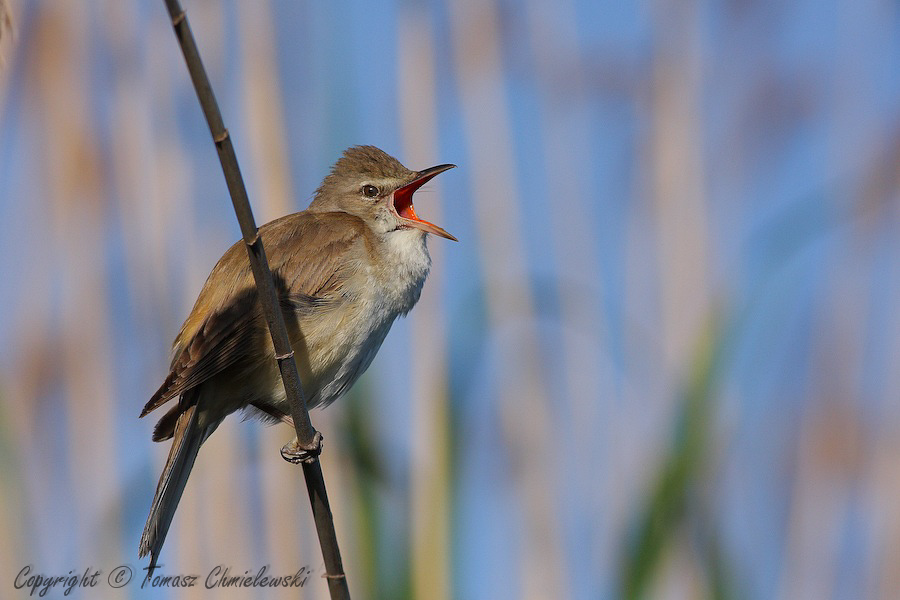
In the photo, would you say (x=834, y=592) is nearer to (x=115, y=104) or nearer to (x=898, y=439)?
(x=898, y=439)

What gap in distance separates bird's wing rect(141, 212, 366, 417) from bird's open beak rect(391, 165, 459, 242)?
0.17 m

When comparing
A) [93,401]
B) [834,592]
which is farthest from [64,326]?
[834,592]

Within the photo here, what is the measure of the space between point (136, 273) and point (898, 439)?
264 centimetres

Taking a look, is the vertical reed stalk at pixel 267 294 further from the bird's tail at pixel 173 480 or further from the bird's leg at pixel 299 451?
the bird's tail at pixel 173 480

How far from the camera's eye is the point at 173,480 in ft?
8.00

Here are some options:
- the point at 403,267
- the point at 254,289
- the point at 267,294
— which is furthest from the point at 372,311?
the point at 267,294

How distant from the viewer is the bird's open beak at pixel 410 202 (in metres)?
2.94

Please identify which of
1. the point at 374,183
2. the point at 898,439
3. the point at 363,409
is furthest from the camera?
the point at 898,439

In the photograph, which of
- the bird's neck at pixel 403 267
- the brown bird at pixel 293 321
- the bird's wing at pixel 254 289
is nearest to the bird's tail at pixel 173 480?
the brown bird at pixel 293 321

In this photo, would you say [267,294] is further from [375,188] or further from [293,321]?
[375,188]

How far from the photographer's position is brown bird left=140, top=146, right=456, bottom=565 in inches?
97.0

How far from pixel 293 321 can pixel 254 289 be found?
0.16 metres

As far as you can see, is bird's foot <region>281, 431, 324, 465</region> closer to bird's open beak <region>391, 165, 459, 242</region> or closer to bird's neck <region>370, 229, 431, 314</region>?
bird's neck <region>370, 229, 431, 314</region>

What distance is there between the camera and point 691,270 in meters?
3.37
